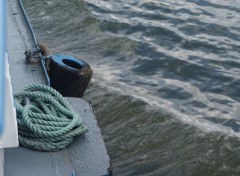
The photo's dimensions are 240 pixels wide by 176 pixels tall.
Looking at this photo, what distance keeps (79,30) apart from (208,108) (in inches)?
134

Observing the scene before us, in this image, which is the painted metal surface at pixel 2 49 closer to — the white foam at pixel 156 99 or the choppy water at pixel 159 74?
the choppy water at pixel 159 74

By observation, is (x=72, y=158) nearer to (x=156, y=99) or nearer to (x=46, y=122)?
(x=46, y=122)

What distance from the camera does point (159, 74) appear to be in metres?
7.09

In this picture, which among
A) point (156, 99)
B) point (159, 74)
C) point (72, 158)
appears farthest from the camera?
point (159, 74)

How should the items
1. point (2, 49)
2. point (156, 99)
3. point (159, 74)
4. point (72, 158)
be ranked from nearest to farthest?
point (2, 49)
point (72, 158)
point (156, 99)
point (159, 74)

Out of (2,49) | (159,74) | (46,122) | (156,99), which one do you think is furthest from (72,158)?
(159,74)

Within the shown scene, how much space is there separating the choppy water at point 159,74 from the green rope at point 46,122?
1.54m

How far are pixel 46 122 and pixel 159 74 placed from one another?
3.97m

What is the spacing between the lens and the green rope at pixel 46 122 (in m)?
3.23

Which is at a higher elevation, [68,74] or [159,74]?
[68,74]

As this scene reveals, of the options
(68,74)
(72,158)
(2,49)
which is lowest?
(68,74)

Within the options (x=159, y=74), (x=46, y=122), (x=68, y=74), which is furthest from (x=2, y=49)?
(x=159, y=74)

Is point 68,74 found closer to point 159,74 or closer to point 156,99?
point 156,99

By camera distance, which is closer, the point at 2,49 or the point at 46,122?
the point at 2,49
